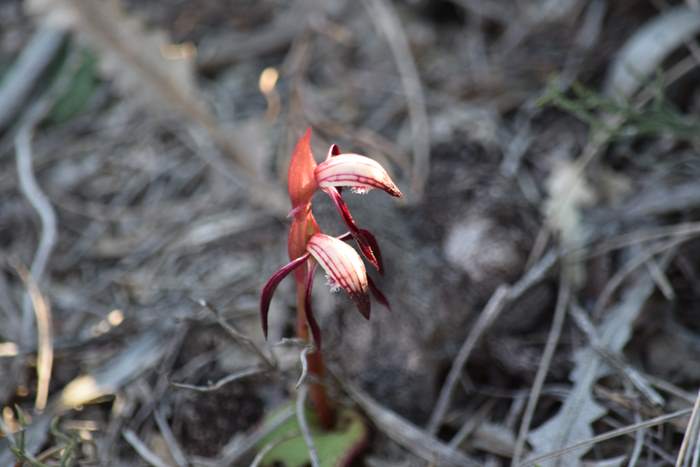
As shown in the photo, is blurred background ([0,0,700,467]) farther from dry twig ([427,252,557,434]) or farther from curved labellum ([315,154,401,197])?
curved labellum ([315,154,401,197])

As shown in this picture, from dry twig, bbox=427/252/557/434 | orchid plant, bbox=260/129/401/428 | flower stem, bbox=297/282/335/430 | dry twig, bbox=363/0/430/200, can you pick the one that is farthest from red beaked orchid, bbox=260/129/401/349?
dry twig, bbox=363/0/430/200

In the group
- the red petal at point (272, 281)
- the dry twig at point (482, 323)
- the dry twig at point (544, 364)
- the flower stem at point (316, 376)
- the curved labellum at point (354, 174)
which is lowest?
the dry twig at point (544, 364)

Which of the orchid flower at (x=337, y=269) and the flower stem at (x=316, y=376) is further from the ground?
the orchid flower at (x=337, y=269)

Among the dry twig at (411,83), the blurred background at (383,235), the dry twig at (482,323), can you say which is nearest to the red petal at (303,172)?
the blurred background at (383,235)

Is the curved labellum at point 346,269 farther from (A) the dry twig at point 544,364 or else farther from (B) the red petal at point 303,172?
(A) the dry twig at point 544,364

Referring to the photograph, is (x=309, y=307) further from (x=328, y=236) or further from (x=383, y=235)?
(x=383, y=235)

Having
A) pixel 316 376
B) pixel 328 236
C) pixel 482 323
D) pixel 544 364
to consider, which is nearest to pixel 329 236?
pixel 328 236
